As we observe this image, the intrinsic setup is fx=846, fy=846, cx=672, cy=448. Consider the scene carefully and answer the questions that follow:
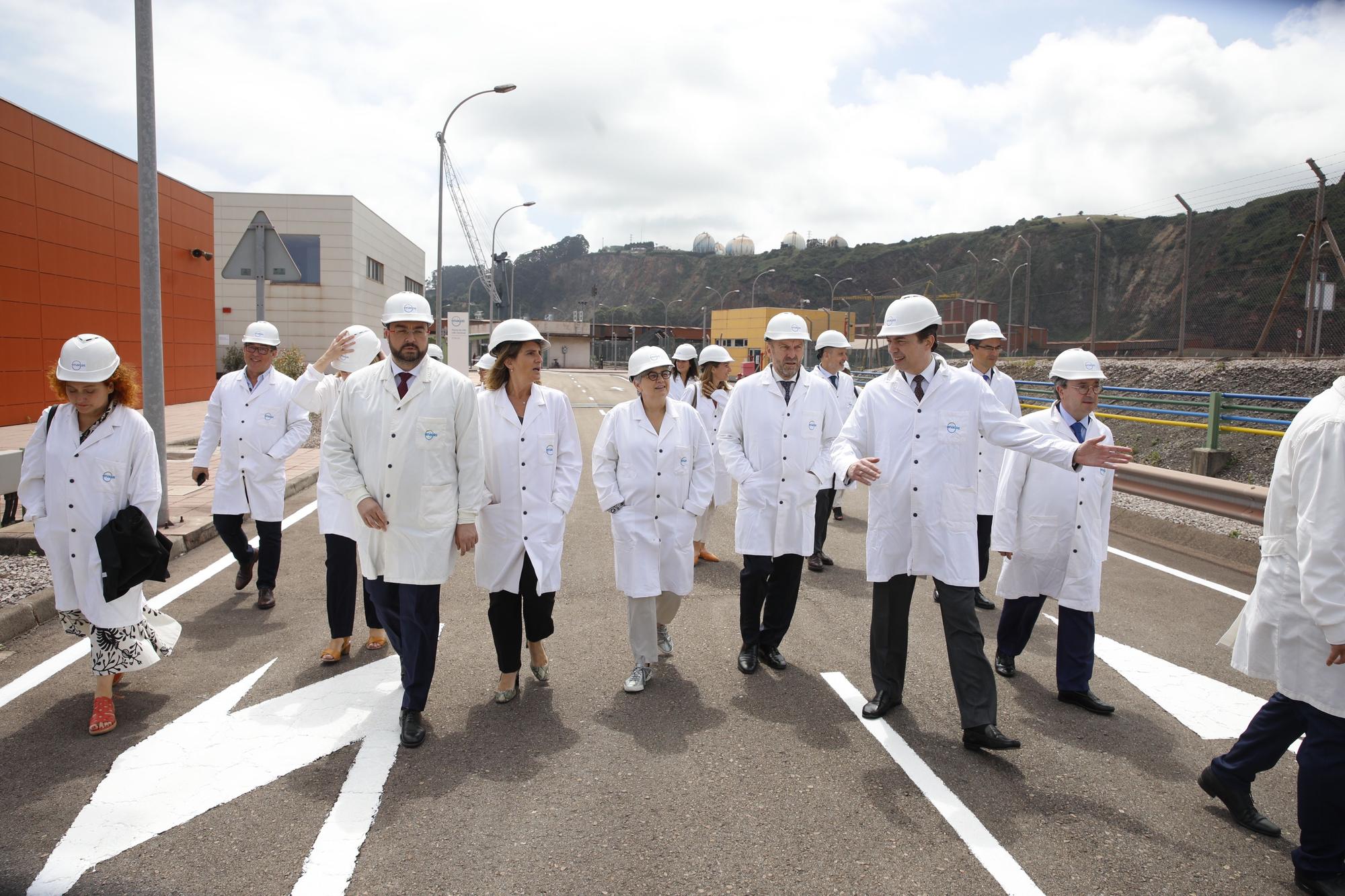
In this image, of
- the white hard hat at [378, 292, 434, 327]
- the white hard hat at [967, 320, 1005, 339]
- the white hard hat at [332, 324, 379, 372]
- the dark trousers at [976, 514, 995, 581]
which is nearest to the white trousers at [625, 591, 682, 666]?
the white hard hat at [378, 292, 434, 327]

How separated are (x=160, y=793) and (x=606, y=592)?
368 centimetres

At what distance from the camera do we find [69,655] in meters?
5.23

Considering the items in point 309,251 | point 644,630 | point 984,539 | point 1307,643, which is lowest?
point 644,630

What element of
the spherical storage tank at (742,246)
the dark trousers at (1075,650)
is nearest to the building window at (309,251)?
the dark trousers at (1075,650)

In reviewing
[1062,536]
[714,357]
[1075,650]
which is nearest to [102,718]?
[1075,650]

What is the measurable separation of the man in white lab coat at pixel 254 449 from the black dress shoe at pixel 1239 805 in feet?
19.5

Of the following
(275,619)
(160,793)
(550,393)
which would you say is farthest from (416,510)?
(275,619)

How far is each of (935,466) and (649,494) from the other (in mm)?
1658

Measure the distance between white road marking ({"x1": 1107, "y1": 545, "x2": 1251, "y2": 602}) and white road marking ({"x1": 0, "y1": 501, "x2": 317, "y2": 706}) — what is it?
782 centimetres

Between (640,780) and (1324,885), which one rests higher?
(1324,885)

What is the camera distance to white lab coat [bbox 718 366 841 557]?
5.28 metres

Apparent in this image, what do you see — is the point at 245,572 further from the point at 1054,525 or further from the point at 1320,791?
the point at 1320,791

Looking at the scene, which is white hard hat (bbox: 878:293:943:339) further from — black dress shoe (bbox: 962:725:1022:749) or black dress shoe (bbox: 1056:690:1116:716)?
black dress shoe (bbox: 1056:690:1116:716)

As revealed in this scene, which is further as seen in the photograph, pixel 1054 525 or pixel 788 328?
pixel 788 328
